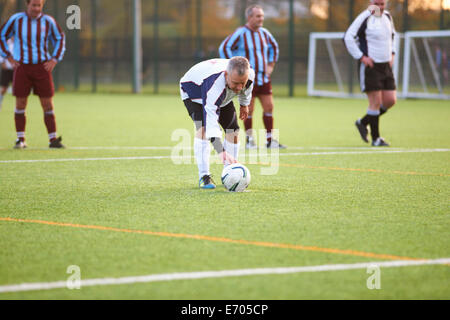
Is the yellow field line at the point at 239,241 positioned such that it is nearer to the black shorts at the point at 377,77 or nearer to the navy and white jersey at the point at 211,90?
the navy and white jersey at the point at 211,90

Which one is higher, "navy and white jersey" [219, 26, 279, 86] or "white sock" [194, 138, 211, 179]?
"navy and white jersey" [219, 26, 279, 86]

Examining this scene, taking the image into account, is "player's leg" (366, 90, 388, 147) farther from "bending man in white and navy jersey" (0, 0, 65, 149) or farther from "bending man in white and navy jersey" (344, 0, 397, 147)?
"bending man in white and navy jersey" (0, 0, 65, 149)

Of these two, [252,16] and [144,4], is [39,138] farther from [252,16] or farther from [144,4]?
[144,4]

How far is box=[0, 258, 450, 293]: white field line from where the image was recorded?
336 centimetres

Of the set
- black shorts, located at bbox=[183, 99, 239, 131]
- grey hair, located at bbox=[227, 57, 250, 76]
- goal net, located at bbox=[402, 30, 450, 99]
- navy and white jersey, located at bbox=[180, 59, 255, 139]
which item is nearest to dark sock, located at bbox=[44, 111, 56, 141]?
black shorts, located at bbox=[183, 99, 239, 131]

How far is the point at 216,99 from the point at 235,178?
727mm

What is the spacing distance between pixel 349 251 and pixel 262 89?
19.6 ft

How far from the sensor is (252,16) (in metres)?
9.52

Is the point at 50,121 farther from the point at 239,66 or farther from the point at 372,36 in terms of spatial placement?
the point at 239,66

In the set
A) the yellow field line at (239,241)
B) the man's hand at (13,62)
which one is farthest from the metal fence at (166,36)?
the yellow field line at (239,241)

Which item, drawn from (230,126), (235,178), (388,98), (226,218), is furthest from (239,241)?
(388,98)

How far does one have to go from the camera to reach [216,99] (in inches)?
222

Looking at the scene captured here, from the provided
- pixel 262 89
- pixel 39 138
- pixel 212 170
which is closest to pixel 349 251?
pixel 212 170

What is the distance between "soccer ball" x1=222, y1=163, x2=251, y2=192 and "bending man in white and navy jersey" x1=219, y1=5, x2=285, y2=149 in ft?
11.9
